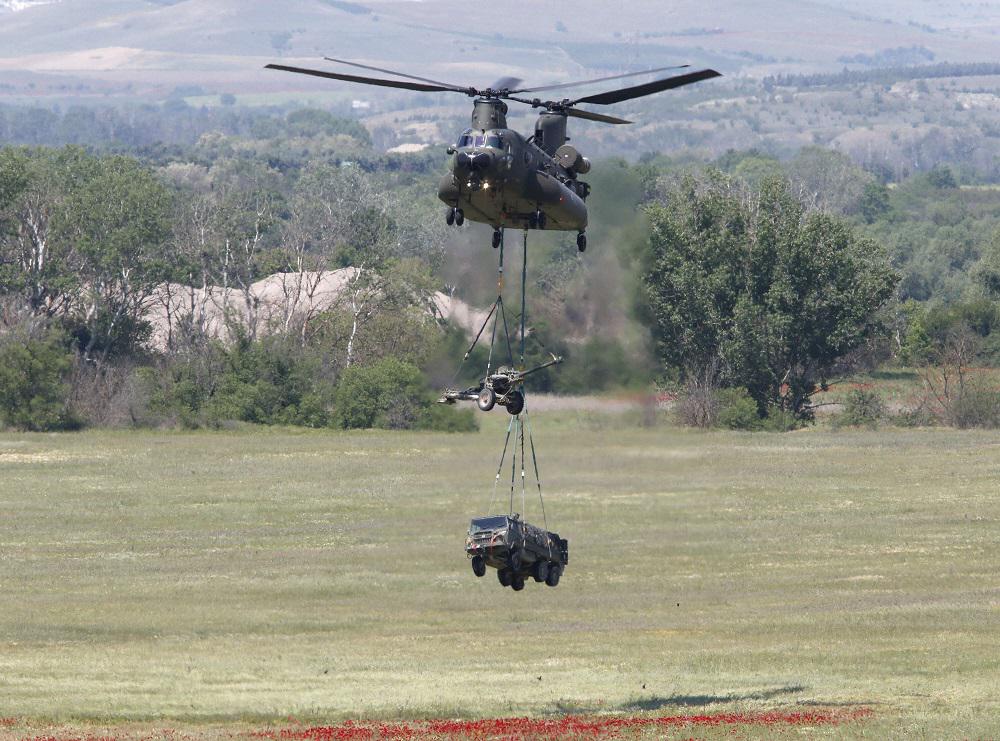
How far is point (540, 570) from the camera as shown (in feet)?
131

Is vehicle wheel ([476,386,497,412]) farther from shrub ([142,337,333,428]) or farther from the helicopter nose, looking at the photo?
shrub ([142,337,333,428])

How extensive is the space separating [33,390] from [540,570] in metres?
68.2

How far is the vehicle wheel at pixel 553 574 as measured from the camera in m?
40.3

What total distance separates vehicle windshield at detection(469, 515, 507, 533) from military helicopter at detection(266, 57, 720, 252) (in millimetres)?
6057

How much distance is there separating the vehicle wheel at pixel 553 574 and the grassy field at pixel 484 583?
3.86 meters

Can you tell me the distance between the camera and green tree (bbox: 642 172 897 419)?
76.3m

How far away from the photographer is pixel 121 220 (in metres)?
120

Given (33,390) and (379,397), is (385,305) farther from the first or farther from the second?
(33,390)

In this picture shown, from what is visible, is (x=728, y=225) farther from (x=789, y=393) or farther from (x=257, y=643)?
(x=257, y=643)

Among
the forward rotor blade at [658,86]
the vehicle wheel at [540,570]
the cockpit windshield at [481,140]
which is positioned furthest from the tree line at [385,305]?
the forward rotor blade at [658,86]

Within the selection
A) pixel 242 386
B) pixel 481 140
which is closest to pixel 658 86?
pixel 481 140

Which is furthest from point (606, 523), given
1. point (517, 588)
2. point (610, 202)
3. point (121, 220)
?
point (121, 220)

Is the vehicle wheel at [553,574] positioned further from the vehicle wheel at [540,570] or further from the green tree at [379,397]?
the green tree at [379,397]

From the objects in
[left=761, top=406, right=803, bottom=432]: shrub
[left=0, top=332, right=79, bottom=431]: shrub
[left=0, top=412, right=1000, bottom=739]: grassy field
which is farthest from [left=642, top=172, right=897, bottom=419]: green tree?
[left=0, top=332, right=79, bottom=431]: shrub
